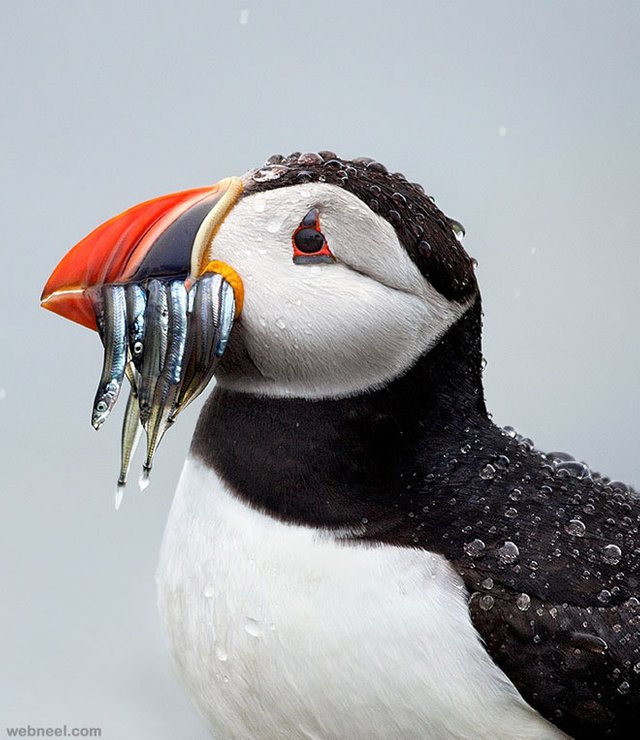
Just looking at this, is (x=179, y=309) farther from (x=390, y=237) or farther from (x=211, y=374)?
(x=390, y=237)

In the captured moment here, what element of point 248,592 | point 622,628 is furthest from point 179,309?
point 622,628

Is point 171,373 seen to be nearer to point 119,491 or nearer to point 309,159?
point 119,491

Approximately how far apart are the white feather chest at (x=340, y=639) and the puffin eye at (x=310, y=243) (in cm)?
35

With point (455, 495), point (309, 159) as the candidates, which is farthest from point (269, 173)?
point (455, 495)

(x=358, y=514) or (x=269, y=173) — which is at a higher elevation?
(x=269, y=173)

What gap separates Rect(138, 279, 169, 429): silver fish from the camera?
63.6 inches

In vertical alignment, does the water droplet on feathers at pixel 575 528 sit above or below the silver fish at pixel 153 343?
below

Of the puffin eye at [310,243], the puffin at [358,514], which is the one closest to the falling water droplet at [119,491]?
the puffin at [358,514]

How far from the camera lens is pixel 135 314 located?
1.62m

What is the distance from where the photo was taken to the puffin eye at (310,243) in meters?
1.63

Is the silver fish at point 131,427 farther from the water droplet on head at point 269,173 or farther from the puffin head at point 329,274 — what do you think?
the water droplet on head at point 269,173

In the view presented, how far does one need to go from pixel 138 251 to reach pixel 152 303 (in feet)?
0.26

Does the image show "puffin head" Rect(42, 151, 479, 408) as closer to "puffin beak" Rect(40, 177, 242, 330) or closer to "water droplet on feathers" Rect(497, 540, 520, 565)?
"puffin beak" Rect(40, 177, 242, 330)

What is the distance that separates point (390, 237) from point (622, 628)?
605 millimetres
